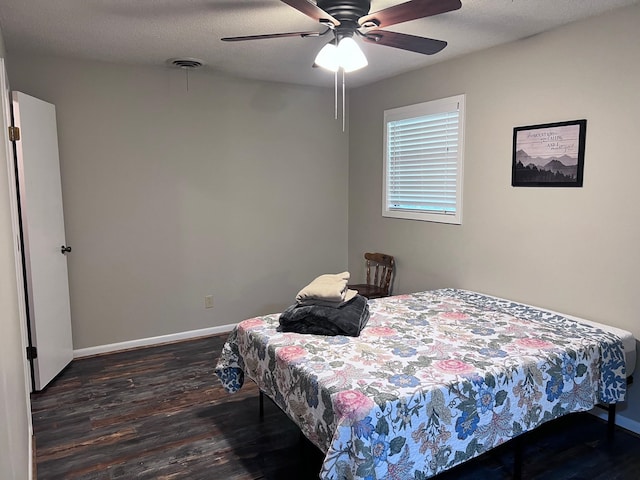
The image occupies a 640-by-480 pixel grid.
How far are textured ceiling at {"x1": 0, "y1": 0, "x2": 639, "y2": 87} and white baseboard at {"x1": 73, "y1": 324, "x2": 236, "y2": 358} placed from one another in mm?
2365

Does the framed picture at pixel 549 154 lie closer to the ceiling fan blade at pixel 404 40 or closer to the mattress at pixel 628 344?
the mattress at pixel 628 344

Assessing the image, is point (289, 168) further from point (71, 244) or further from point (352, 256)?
point (71, 244)

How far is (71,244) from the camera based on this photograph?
3.69 metres

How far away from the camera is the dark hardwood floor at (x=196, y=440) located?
234 centimetres

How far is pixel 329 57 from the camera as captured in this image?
2.53 m

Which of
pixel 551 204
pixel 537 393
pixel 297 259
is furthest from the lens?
pixel 297 259

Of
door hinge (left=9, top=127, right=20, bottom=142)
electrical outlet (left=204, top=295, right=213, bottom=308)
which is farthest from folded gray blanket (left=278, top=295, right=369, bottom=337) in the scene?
door hinge (left=9, top=127, right=20, bottom=142)

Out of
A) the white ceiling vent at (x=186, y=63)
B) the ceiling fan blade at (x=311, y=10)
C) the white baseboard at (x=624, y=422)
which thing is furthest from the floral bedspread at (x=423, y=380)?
the white ceiling vent at (x=186, y=63)

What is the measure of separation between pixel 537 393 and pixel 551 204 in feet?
4.54

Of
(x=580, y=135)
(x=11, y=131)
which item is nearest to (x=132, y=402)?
(x=11, y=131)

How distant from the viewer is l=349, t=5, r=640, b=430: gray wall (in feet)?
8.55

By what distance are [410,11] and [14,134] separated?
2.59m

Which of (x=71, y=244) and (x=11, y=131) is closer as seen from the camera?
(x=11, y=131)

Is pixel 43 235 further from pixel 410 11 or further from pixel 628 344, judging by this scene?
pixel 628 344
